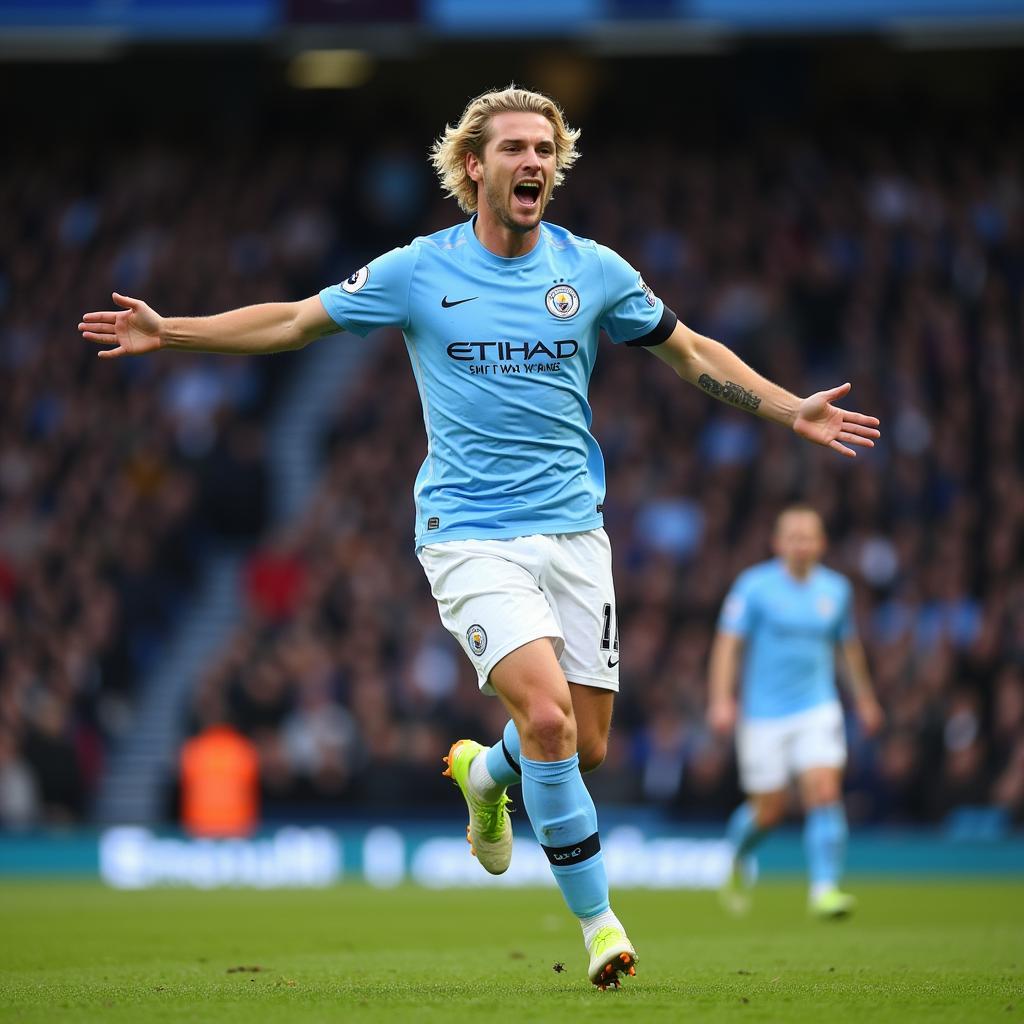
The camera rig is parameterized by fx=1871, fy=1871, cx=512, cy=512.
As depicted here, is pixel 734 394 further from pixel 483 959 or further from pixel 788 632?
pixel 788 632

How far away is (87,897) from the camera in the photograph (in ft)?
48.4

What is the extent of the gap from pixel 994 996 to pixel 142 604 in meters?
16.2

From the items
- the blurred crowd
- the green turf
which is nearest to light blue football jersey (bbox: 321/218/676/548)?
the green turf

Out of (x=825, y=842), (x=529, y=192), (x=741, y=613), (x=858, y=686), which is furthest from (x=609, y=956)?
(x=858, y=686)

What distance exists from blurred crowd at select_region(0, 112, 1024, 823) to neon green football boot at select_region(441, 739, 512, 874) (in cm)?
1029

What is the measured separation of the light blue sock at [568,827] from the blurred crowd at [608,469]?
11.3 meters

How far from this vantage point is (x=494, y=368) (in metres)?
6.71

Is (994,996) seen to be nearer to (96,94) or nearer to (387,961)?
(387,961)

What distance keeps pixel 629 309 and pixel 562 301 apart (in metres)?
0.31

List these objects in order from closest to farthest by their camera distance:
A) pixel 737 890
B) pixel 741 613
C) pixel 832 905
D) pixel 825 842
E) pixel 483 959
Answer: pixel 483 959 < pixel 832 905 < pixel 825 842 < pixel 741 613 < pixel 737 890

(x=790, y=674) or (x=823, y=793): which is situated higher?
(x=790, y=674)

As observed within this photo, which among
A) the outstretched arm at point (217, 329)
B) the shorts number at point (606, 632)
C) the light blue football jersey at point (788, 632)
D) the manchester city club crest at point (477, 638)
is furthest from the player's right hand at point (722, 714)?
the outstretched arm at point (217, 329)

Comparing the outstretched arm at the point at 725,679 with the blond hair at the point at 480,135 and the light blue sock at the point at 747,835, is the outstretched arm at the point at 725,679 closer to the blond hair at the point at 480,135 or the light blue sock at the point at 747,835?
the light blue sock at the point at 747,835

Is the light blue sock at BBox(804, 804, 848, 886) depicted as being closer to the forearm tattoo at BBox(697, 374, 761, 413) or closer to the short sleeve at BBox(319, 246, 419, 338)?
the forearm tattoo at BBox(697, 374, 761, 413)
